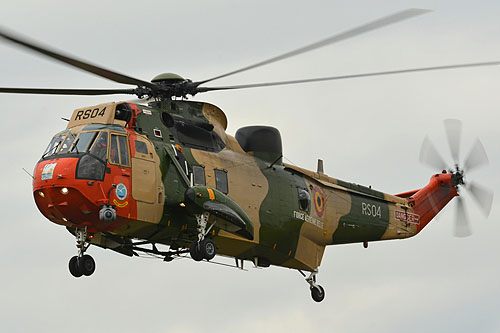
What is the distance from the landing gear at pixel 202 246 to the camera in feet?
69.9

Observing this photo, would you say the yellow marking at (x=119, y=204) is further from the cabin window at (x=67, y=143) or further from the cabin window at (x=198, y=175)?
the cabin window at (x=198, y=175)

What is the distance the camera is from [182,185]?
2148cm

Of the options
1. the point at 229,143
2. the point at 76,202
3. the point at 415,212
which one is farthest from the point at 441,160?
the point at 76,202

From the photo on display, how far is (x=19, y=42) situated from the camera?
17891mm

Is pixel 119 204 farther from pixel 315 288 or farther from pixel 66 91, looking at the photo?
pixel 315 288

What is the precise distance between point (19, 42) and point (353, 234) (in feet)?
41.0

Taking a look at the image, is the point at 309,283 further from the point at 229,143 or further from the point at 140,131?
the point at 140,131

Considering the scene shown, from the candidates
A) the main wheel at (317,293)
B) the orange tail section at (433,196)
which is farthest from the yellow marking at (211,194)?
the orange tail section at (433,196)

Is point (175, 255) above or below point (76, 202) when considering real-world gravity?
below

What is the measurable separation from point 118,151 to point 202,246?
9.51ft

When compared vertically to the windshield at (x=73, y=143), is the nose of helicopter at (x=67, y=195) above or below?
below

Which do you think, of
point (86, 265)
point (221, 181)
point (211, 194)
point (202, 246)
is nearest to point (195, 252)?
point (202, 246)

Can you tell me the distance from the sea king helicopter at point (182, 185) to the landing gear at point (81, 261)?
2cm

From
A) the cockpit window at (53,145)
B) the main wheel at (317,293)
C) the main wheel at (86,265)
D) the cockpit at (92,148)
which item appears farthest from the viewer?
the main wheel at (317,293)
